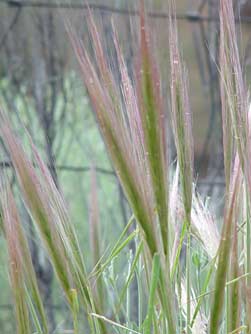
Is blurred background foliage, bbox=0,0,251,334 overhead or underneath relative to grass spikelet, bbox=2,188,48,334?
overhead

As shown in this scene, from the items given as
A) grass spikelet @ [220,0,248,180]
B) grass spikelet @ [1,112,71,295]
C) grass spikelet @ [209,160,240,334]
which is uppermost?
grass spikelet @ [220,0,248,180]

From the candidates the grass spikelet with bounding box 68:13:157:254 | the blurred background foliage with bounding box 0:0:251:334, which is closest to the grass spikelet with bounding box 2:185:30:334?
the grass spikelet with bounding box 68:13:157:254

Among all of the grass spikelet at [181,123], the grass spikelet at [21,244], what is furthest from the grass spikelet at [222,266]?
the grass spikelet at [21,244]

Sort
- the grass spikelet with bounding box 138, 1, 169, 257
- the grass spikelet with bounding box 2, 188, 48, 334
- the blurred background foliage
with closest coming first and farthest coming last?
the grass spikelet with bounding box 138, 1, 169, 257 → the grass spikelet with bounding box 2, 188, 48, 334 → the blurred background foliage

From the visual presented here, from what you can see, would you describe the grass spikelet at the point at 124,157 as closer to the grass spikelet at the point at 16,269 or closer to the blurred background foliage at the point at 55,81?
the grass spikelet at the point at 16,269

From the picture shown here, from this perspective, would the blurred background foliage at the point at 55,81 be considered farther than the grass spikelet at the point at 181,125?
Yes

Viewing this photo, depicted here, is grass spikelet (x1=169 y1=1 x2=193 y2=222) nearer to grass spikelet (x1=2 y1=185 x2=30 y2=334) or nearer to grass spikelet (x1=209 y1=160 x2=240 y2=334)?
grass spikelet (x1=209 y1=160 x2=240 y2=334)

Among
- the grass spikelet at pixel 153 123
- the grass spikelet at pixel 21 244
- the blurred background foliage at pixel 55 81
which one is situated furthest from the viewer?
the blurred background foliage at pixel 55 81

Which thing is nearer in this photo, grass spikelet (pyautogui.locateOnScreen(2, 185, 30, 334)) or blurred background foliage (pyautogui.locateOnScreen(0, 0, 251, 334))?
grass spikelet (pyautogui.locateOnScreen(2, 185, 30, 334))

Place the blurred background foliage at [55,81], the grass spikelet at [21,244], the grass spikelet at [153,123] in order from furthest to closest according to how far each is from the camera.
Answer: the blurred background foliage at [55,81]
the grass spikelet at [21,244]
the grass spikelet at [153,123]

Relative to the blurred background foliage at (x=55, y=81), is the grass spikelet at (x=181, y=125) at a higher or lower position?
lower

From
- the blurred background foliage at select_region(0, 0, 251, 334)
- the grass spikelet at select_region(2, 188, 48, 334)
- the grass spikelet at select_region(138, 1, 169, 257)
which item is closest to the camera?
the grass spikelet at select_region(138, 1, 169, 257)

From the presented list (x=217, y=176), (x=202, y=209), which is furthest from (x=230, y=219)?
(x=217, y=176)
